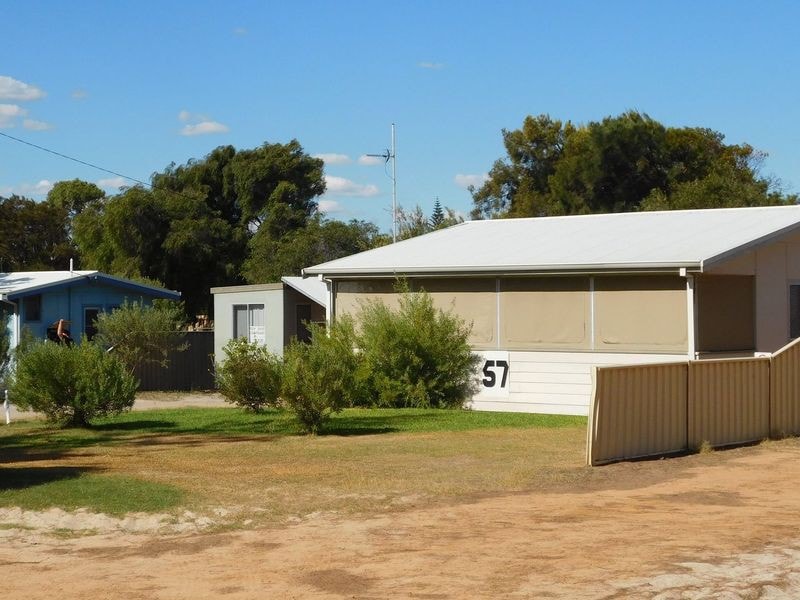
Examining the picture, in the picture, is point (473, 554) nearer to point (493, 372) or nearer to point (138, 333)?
point (493, 372)

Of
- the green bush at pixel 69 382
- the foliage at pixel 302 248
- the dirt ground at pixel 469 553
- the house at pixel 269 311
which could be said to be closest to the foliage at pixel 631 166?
the foliage at pixel 302 248

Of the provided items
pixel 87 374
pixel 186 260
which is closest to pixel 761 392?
pixel 87 374

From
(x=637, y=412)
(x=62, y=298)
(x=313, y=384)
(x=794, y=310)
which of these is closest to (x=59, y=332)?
(x=62, y=298)

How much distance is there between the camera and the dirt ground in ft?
26.6

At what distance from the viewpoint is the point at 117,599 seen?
312 inches

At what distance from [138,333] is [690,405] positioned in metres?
17.1

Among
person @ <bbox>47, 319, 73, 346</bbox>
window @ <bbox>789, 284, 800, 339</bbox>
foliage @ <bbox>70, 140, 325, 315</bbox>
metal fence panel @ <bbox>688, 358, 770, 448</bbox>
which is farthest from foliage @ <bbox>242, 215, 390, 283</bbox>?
metal fence panel @ <bbox>688, 358, 770, 448</bbox>

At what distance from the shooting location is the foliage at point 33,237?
61.2m

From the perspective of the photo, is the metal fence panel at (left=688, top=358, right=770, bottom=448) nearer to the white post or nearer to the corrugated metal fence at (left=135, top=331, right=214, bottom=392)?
the white post

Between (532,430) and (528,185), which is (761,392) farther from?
(528,185)

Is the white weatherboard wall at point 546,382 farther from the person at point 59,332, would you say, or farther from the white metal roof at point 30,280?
the white metal roof at point 30,280

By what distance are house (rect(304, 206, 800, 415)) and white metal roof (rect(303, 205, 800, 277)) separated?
1.4 inches

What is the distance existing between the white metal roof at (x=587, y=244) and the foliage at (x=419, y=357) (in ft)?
3.45

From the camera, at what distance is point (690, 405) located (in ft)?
51.2
